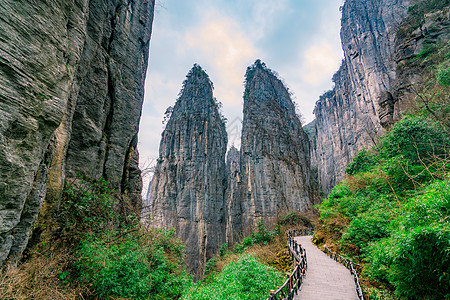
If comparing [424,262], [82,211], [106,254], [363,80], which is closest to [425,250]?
[424,262]

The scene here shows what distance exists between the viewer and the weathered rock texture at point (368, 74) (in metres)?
19.6

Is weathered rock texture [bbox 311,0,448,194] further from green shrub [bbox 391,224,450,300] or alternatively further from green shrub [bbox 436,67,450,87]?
green shrub [bbox 391,224,450,300]

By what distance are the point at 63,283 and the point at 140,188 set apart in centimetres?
690

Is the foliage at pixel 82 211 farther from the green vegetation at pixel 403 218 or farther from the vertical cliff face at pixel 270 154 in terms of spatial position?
the vertical cliff face at pixel 270 154

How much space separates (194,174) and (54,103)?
104ft

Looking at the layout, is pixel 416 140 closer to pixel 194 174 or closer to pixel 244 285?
pixel 244 285

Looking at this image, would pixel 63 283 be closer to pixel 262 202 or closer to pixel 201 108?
pixel 262 202

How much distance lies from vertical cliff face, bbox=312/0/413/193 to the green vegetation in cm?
1017

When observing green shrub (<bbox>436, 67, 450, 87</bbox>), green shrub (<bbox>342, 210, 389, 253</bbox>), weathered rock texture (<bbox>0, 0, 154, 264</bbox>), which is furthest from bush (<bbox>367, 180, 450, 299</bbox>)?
green shrub (<bbox>436, 67, 450, 87</bbox>)

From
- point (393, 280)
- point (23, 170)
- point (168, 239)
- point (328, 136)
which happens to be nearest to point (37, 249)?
point (23, 170)

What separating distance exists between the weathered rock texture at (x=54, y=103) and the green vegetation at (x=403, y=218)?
9071mm

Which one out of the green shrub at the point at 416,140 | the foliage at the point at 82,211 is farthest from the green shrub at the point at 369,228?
the foliage at the point at 82,211

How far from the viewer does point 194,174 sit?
3625 cm

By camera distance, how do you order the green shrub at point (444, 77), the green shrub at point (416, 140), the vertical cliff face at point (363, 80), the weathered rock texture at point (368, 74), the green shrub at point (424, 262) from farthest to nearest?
1. the vertical cliff face at point (363, 80)
2. the weathered rock texture at point (368, 74)
3. the green shrub at point (444, 77)
4. the green shrub at point (416, 140)
5. the green shrub at point (424, 262)
